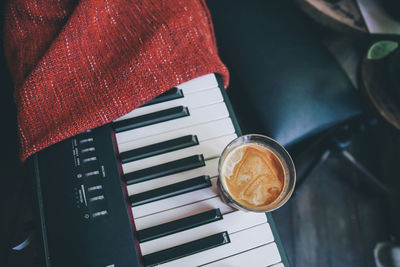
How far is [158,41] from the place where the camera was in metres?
0.88

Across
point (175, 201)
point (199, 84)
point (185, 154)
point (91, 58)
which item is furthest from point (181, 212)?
point (91, 58)

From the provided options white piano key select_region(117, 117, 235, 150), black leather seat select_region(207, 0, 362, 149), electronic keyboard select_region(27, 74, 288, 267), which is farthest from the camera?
black leather seat select_region(207, 0, 362, 149)

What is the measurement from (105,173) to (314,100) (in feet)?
3.09

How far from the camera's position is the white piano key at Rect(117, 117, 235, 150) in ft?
2.74

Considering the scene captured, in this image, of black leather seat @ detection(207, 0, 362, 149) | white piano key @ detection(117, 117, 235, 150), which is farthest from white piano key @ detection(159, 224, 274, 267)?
black leather seat @ detection(207, 0, 362, 149)

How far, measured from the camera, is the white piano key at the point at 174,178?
0.79 meters

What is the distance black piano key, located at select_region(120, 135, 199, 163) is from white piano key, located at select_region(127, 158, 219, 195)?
0.07 metres

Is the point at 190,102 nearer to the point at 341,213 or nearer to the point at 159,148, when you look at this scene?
the point at 159,148

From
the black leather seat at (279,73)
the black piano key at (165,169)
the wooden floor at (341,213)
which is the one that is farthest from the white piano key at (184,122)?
the wooden floor at (341,213)

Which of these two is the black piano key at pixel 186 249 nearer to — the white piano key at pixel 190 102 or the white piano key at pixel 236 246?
the white piano key at pixel 236 246

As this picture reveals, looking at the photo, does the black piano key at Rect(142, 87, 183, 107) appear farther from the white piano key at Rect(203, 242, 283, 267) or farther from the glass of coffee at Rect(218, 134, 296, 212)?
the white piano key at Rect(203, 242, 283, 267)

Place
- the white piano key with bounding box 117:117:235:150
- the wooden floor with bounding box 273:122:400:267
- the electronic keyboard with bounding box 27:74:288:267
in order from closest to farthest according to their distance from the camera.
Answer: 1. the electronic keyboard with bounding box 27:74:288:267
2. the white piano key with bounding box 117:117:235:150
3. the wooden floor with bounding box 273:122:400:267

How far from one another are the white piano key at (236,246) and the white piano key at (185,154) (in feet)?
0.70

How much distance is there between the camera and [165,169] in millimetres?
811
